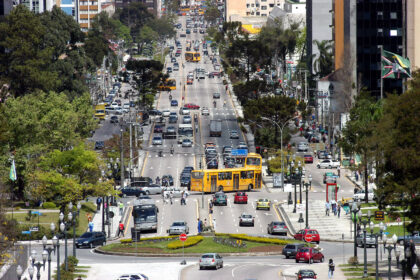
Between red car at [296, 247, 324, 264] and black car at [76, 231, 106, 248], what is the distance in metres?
21.1

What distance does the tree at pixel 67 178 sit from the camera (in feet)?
360

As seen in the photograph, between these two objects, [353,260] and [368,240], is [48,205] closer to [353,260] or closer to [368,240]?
[368,240]

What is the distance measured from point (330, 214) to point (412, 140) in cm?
4216

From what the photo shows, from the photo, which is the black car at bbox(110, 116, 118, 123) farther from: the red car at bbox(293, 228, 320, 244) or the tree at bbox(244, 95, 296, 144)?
the red car at bbox(293, 228, 320, 244)

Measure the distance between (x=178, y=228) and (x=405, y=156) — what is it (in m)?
33.9

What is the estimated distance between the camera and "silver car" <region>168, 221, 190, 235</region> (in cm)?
10188

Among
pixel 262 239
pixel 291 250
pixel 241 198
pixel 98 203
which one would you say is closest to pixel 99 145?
pixel 98 203

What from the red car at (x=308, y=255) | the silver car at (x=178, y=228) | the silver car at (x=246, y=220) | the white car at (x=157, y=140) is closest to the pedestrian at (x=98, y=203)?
the silver car at (x=178, y=228)

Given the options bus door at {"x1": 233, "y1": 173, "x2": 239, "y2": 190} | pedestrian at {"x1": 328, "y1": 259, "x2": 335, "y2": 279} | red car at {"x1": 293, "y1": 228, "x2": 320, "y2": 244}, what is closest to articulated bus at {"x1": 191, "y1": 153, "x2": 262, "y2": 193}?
bus door at {"x1": 233, "y1": 173, "x2": 239, "y2": 190}

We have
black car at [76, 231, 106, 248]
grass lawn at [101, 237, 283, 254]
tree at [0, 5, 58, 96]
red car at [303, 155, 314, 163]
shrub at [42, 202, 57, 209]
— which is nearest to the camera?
grass lawn at [101, 237, 283, 254]

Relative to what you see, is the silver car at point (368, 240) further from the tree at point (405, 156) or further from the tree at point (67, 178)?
the tree at point (67, 178)

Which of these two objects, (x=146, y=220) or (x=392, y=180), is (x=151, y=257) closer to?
(x=146, y=220)

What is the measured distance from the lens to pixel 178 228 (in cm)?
10212

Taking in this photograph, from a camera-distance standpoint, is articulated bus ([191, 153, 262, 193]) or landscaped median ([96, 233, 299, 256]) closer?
landscaped median ([96, 233, 299, 256])
